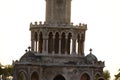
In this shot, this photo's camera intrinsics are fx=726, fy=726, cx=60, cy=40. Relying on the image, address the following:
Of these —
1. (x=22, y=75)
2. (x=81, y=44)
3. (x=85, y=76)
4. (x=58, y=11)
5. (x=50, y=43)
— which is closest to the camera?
(x=22, y=75)

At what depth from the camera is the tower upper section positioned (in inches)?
4658

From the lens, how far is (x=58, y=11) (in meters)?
118

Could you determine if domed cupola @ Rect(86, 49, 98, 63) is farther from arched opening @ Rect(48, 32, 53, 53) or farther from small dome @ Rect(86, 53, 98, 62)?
arched opening @ Rect(48, 32, 53, 53)

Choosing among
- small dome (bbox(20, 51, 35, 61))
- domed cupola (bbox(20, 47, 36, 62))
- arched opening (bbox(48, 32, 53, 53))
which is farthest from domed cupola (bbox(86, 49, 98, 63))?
small dome (bbox(20, 51, 35, 61))

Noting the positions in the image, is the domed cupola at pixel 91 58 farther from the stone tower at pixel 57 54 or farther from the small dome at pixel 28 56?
the small dome at pixel 28 56

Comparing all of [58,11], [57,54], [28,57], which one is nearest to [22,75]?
[28,57]

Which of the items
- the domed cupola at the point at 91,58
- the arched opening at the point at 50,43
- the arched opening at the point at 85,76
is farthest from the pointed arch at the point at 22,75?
the domed cupola at the point at 91,58

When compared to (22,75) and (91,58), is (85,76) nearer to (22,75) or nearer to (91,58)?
(91,58)

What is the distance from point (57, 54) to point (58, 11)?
23.2ft

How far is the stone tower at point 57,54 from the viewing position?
11638cm

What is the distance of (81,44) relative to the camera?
12006cm

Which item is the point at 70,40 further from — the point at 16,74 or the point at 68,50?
the point at 16,74

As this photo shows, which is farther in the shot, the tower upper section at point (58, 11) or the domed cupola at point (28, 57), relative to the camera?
the tower upper section at point (58, 11)

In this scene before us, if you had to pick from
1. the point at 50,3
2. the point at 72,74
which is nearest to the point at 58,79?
the point at 72,74
